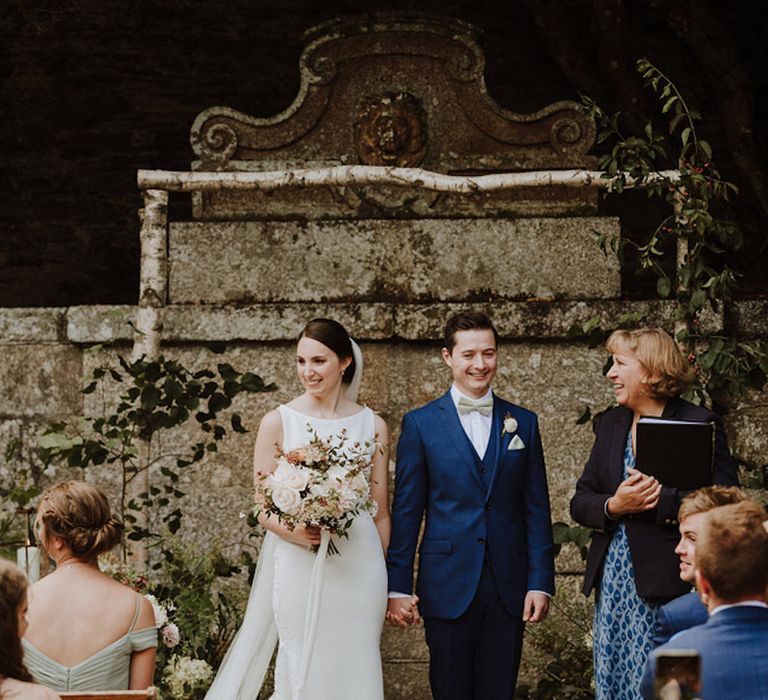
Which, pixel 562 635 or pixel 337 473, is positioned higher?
pixel 337 473

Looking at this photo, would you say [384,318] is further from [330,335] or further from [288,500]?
[288,500]

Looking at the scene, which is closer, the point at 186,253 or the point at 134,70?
the point at 186,253

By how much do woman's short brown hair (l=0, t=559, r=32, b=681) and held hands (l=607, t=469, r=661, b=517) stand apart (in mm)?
2323

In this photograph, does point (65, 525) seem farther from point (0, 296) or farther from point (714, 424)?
point (0, 296)

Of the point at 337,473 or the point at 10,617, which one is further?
the point at 337,473

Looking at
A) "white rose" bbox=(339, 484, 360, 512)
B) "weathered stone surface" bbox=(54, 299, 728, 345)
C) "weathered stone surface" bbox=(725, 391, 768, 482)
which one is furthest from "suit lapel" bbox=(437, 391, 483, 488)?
"weathered stone surface" bbox=(725, 391, 768, 482)

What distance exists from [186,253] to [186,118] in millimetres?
2225

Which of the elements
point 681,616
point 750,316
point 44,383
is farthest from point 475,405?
point 44,383

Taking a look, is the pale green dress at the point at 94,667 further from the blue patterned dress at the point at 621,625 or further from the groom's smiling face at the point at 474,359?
the blue patterned dress at the point at 621,625

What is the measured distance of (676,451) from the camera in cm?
443

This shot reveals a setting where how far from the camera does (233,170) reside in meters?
6.98

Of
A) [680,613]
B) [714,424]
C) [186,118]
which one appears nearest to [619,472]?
[714,424]

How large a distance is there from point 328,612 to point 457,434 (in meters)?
0.84

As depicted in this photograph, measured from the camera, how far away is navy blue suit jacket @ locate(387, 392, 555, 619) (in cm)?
466
